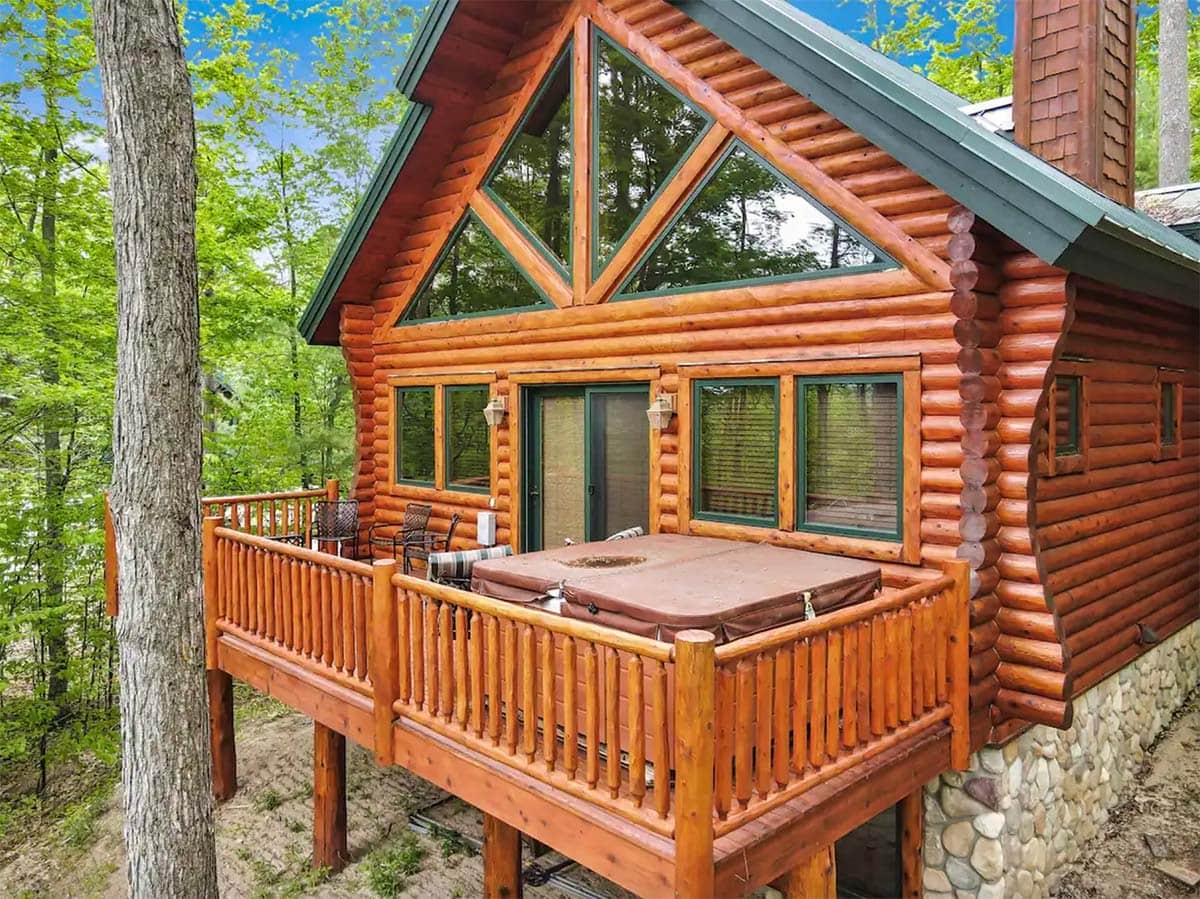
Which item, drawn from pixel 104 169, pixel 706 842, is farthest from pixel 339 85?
pixel 706 842

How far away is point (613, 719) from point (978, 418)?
9.68ft

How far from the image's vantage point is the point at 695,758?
3.06 meters

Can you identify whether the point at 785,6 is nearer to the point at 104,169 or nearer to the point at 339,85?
the point at 104,169

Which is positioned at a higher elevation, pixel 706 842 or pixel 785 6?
pixel 785 6

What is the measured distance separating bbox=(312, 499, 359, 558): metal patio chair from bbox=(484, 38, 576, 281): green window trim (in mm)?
→ 3855

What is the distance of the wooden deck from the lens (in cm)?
321

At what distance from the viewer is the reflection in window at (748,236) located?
551cm

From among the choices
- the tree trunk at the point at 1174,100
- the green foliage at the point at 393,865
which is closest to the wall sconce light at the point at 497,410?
the green foliage at the point at 393,865

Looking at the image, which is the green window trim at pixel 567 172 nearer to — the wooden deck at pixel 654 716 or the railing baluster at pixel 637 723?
the wooden deck at pixel 654 716

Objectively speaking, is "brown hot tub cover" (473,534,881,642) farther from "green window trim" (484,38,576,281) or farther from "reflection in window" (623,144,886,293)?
"green window trim" (484,38,576,281)

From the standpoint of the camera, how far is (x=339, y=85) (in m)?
17.6

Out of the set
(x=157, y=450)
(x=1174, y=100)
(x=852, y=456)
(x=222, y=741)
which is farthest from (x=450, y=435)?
(x=1174, y=100)

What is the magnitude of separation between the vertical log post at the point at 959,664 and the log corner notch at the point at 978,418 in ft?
0.49

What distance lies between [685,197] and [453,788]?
4.58 meters
